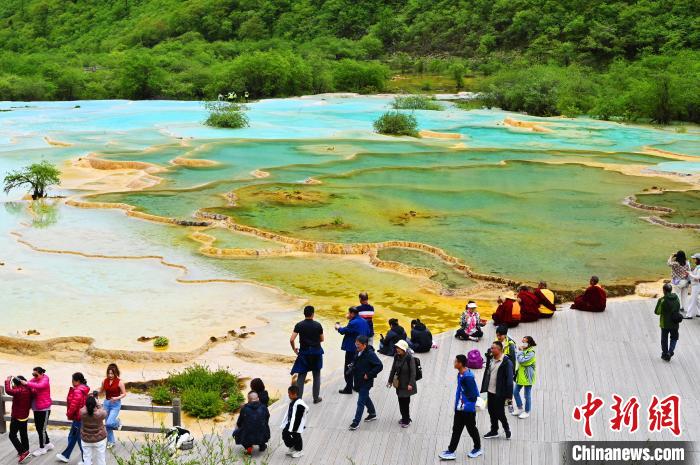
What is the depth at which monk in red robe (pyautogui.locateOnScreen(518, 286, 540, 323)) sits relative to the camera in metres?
12.6

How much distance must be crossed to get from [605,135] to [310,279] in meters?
30.8

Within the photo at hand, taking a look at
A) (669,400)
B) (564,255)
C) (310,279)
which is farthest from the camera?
(564,255)

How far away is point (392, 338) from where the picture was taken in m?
A: 11.3

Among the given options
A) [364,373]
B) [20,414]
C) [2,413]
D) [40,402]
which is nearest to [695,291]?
[364,373]

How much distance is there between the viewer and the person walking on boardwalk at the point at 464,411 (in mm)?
8312

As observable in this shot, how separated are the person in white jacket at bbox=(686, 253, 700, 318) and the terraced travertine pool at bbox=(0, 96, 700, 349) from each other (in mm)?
4273

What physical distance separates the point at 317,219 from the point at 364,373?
14833mm

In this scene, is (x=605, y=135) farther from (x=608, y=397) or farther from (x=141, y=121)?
(x=608, y=397)

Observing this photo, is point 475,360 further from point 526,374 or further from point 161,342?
point 161,342

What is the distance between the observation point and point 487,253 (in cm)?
2022

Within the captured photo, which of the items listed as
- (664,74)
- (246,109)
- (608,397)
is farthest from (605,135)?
(608,397)

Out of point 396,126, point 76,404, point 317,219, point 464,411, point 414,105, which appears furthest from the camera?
point 414,105

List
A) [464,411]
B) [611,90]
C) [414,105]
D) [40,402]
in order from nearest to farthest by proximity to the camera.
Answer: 1. [464,411]
2. [40,402]
3. [414,105]
4. [611,90]

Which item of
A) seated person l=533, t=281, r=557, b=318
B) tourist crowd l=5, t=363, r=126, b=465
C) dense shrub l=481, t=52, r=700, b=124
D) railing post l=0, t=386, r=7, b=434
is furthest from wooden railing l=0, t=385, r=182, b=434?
dense shrub l=481, t=52, r=700, b=124
